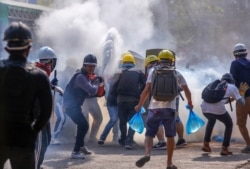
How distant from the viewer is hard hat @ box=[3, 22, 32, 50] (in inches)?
188

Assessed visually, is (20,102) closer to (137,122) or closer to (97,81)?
(137,122)

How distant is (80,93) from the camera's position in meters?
9.51

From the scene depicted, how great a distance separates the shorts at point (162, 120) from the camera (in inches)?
320

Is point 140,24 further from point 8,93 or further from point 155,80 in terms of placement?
point 8,93

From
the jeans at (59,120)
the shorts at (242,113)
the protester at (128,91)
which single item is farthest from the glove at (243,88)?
the jeans at (59,120)

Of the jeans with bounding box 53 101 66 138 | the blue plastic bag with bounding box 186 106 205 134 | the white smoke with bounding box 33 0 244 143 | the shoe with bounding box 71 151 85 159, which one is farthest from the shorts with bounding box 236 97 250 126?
the white smoke with bounding box 33 0 244 143

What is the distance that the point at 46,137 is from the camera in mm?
7051

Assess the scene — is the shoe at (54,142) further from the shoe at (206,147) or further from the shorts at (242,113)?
the shorts at (242,113)

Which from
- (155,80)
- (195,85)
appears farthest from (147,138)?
(195,85)

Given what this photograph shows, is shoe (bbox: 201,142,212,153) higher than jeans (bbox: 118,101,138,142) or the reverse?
the reverse

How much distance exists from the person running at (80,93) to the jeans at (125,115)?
1.63 meters

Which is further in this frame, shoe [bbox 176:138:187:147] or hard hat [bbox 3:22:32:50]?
shoe [bbox 176:138:187:147]

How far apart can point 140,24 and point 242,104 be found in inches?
575

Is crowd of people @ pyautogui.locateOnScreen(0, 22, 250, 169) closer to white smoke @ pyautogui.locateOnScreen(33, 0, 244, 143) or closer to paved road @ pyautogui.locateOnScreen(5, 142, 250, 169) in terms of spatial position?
paved road @ pyautogui.locateOnScreen(5, 142, 250, 169)
